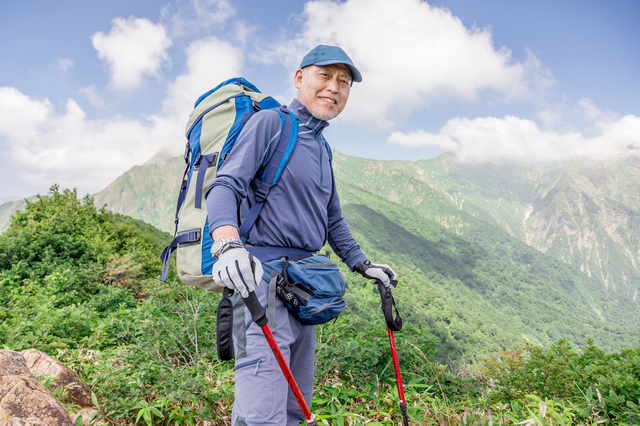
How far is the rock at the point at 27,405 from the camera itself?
1.79m

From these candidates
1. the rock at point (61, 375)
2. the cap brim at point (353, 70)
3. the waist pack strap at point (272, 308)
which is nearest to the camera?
the waist pack strap at point (272, 308)

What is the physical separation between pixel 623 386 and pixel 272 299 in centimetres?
305

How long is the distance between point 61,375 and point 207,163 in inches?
106

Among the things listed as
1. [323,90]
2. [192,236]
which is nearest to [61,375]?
[192,236]

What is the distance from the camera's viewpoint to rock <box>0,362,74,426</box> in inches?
70.4

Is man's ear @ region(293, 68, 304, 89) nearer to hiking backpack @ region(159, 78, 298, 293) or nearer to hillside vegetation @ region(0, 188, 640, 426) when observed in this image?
hiking backpack @ region(159, 78, 298, 293)

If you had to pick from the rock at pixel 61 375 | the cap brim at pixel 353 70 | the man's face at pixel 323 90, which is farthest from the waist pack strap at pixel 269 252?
the rock at pixel 61 375

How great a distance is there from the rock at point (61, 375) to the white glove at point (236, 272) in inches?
102

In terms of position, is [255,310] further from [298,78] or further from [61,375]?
[61,375]

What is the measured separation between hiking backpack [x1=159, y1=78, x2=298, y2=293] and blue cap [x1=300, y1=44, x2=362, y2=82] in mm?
354

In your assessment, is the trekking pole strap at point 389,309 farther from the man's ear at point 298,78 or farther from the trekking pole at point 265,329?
the man's ear at point 298,78

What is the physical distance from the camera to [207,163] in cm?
192

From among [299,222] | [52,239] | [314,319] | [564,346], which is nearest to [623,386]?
[564,346]

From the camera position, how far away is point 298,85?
2.29 m
